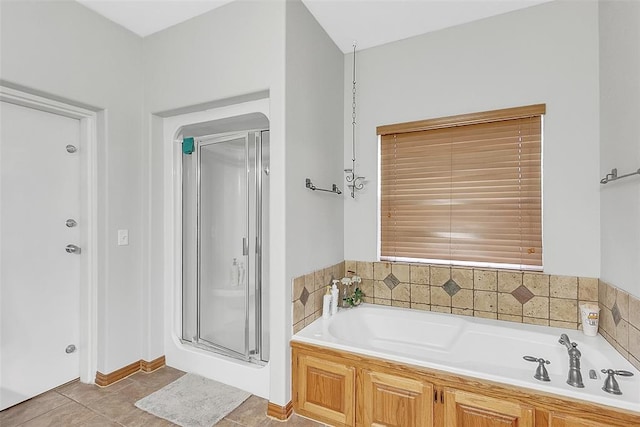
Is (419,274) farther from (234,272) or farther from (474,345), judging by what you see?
(234,272)

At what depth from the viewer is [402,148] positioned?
2676mm

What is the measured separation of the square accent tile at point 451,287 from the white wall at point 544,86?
60 cm

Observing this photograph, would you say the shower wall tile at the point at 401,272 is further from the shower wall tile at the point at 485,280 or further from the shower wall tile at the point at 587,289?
the shower wall tile at the point at 587,289

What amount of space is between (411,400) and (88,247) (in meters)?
2.38

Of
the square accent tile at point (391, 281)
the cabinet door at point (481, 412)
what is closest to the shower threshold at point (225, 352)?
the square accent tile at point (391, 281)

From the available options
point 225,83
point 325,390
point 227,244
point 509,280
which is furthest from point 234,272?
point 509,280

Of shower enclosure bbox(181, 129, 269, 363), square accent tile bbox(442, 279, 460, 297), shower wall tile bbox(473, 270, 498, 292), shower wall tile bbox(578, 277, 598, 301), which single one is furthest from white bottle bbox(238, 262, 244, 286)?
shower wall tile bbox(578, 277, 598, 301)

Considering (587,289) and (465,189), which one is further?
(465,189)

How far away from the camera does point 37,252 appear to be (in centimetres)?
213

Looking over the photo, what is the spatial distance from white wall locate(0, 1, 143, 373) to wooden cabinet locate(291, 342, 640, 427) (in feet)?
4.63

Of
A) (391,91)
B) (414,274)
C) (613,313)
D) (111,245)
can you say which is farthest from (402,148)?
(111,245)

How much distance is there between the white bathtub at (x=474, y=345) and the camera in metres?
1.50

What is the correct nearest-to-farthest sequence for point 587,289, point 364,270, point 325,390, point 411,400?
point 411,400 → point 325,390 → point 587,289 → point 364,270

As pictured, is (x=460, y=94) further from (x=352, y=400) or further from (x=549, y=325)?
(x=352, y=400)
